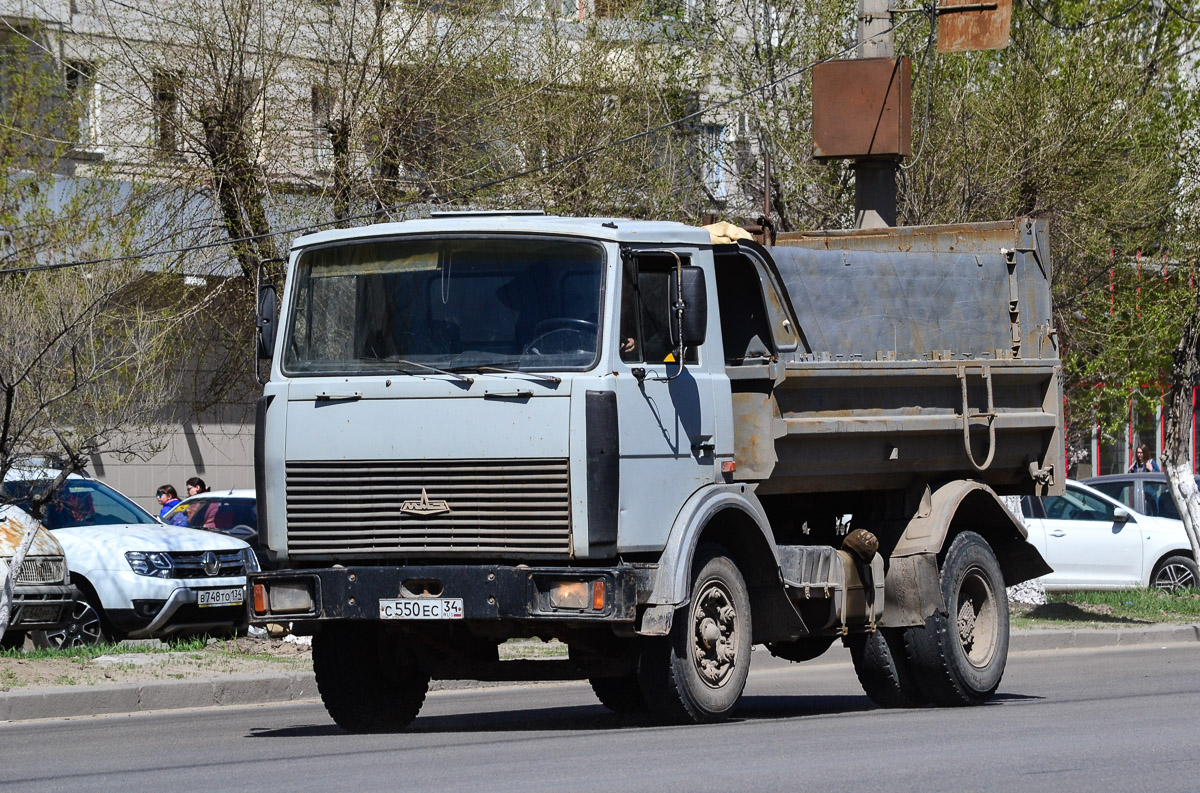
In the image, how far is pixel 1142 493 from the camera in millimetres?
24141

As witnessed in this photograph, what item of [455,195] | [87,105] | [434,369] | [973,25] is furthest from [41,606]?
[973,25]

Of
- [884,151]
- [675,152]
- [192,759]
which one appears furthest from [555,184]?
[192,759]

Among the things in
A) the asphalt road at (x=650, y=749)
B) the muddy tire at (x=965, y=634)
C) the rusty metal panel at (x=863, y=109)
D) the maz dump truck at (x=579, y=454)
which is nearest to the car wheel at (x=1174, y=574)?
the rusty metal panel at (x=863, y=109)

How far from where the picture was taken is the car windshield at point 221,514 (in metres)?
20.1

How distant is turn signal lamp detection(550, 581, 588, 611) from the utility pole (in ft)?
23.4

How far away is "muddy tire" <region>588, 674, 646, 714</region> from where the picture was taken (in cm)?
1081

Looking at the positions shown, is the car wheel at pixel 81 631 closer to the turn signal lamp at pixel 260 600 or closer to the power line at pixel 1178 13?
the turn signal lamp at pixel 260 600

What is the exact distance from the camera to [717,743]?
340 inches

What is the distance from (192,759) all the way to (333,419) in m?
1.83

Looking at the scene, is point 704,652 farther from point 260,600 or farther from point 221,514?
point 221,514

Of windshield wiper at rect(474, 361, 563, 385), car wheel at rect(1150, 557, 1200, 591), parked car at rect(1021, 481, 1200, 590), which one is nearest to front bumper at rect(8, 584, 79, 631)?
windshield wiper at rect(474, 361, 563, 385)

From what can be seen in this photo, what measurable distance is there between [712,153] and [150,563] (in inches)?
376

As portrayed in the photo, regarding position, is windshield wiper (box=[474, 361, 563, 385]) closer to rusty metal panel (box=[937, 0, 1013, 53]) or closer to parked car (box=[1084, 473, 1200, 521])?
rusty metal panel (box=[937, 0, 1013, 53])

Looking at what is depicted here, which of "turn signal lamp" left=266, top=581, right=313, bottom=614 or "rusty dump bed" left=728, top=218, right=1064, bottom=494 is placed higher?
"rusty dump bed" left=728, top=218, right=1064, bottom=494
